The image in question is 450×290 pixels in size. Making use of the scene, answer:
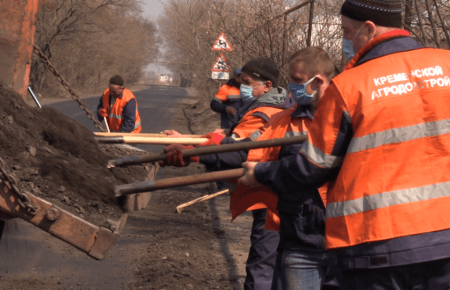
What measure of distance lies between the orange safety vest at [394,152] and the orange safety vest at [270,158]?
0.90 meters

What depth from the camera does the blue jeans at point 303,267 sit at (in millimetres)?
3443

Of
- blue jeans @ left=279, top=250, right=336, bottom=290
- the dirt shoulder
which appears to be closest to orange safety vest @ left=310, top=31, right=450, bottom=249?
blue jeans @ left=279, top=250, right=336, bottom=290

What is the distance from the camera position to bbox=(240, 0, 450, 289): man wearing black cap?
7.68 ft

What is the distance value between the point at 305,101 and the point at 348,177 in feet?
3.87

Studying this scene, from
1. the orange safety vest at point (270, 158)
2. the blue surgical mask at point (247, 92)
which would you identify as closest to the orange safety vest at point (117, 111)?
the blue surgical mask at point (247, 92)

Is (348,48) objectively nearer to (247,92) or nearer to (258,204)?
(258,204)

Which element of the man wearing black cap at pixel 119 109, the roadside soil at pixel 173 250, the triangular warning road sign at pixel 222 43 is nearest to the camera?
the roadside soil at pixel 173 250

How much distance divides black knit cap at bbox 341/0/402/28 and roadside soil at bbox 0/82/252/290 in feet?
7.55

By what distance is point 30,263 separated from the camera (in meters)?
Result: 6.25

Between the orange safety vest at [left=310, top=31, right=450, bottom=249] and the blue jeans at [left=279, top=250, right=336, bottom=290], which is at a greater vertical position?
the orange safety vest at [left=310, top=31, right=450, bottom=249]

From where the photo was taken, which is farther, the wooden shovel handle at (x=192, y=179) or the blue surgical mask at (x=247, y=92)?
the blue surgical mask at (x=247, y=92)

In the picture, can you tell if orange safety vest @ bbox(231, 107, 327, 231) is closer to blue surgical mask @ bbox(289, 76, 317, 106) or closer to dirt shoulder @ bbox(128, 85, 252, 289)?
blue surgical mask @ bbox(289, 76, 317, 106)

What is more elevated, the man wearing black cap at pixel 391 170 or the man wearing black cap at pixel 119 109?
the man wearing black cap at pixel 119 109

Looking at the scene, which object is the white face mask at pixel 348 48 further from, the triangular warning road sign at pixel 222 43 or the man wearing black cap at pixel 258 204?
the triangular warning road sign at pixel 222 43
